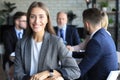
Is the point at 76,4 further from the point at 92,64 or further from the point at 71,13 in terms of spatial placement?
the point at 92,64

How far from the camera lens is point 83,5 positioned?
8828 mm

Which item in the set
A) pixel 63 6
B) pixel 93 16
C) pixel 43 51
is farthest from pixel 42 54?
pixel 63 6

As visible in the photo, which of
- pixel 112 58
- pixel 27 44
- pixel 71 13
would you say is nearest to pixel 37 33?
pixel 27 44

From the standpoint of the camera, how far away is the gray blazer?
6.29 ft

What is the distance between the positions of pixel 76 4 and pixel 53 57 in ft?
23.2

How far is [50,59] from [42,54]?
0.07 meters

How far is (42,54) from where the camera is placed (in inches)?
76.8

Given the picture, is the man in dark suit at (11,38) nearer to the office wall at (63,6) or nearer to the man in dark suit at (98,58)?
the man in dark suit at (98,58)

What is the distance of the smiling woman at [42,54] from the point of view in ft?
6.25

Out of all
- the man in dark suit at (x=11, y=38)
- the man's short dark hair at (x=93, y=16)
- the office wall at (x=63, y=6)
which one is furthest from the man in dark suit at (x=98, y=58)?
the office wall at (x=63, y=6)

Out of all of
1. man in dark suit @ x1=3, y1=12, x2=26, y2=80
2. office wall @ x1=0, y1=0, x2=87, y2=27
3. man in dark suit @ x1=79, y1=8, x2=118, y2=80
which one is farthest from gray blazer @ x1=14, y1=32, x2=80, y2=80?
office wall @ x1=0, y1=0, x2=87, y2=27

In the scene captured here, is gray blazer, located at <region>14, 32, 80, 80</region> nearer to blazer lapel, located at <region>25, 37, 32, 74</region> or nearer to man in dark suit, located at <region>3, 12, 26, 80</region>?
blazer lapel, located at <region>25, 37, 32, 74</region>

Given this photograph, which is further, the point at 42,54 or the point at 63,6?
the point at 63,6

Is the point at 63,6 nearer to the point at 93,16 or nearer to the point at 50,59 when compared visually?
the point at 93,16
